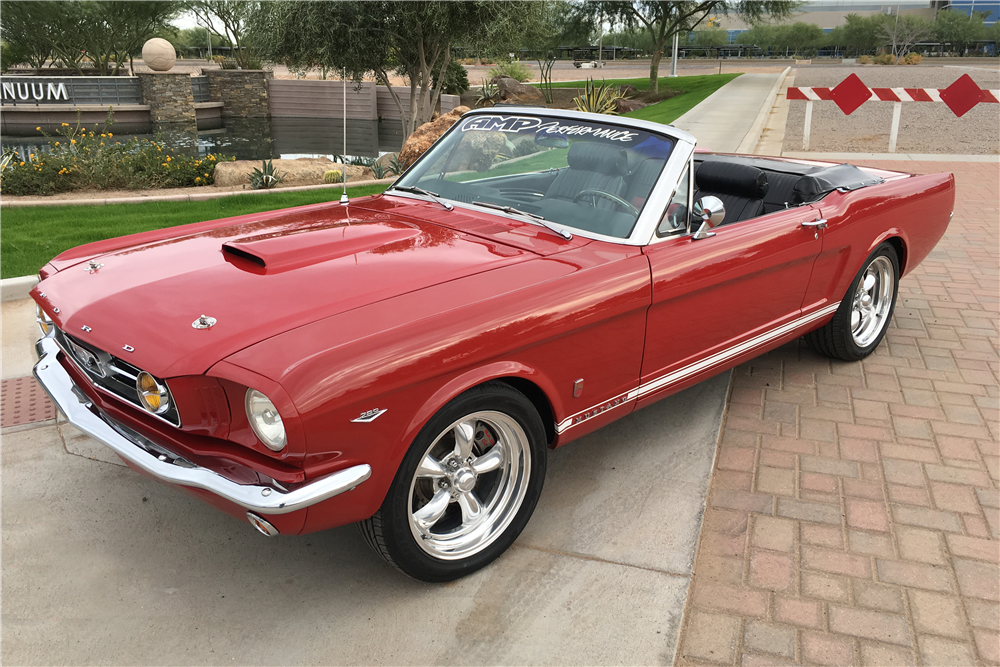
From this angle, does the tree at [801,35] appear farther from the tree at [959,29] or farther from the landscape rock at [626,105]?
the landscape rock at [626,105]

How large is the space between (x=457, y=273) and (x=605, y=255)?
666 millimetres

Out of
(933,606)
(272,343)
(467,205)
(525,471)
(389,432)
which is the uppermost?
(467,205)

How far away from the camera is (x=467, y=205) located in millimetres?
3723

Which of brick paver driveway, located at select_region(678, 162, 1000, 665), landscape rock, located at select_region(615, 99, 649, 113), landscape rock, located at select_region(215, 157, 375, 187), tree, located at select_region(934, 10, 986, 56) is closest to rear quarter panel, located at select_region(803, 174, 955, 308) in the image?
brick paver driveway, located at select_region(678, 162, 1000, 665)

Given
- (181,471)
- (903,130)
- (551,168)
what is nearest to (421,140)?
(551,168)

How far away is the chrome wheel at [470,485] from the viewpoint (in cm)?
276

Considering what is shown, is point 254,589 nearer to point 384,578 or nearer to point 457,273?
point 384,578

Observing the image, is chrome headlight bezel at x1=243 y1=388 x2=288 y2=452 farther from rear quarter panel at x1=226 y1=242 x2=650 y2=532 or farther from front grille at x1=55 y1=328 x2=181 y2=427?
front grille at x1=55 y1=328 x2=181 y2=427

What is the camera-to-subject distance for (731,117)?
18859 mm

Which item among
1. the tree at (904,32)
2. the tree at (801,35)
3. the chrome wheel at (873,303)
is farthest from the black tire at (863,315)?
the tree at (801,35)

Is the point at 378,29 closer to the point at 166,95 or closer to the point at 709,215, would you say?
the point at 709,215

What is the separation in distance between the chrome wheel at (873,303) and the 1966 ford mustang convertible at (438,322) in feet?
1.83

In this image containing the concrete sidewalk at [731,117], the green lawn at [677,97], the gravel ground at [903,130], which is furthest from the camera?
the green lawn at [677,97]

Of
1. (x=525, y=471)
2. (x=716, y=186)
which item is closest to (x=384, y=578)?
(x=525, y=471)
